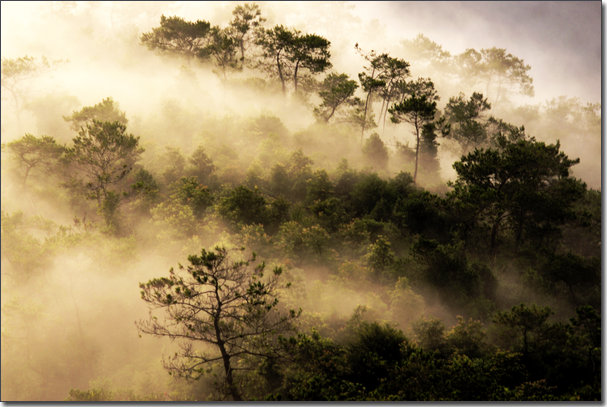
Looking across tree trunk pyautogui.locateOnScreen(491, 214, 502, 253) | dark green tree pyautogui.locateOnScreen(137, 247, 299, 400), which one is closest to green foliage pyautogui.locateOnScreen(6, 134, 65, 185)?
dark green tree pyautogui.locateOnScreen(137, 247, 299, 400)

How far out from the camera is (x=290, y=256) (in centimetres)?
1866

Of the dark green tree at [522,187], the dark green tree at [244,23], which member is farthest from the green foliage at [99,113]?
the dark green tree at [522,187]

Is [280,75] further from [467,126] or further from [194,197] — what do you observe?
[467,126]

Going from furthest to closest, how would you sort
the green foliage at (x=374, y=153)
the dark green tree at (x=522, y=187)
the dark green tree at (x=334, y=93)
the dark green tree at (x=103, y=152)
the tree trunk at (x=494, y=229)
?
→ the green foliage at (x=374, y=153)
the dark green tree at (x=334, y=93)
the dark green tree at (x=103, y=152)
the tree trunk at (x=494, y=229)
the dark green tree at (x=522, y=187)

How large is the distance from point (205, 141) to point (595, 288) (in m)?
27.2

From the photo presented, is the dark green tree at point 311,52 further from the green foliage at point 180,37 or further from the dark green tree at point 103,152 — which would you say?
the dark green tree at point 103,152

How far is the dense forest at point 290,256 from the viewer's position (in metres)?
11.1

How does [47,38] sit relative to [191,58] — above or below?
above

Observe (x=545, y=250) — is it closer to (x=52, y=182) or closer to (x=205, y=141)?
(x=205, y=141)

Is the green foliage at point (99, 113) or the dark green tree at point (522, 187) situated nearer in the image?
the dark green tree at point (522, 187)

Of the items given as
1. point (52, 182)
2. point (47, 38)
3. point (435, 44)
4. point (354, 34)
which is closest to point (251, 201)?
point (52, 182)

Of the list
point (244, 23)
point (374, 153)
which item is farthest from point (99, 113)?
point (374, 153)

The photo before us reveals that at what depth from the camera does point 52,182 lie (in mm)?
23781

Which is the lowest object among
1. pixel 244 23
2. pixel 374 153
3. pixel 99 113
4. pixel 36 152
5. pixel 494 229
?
pixel 494 229
